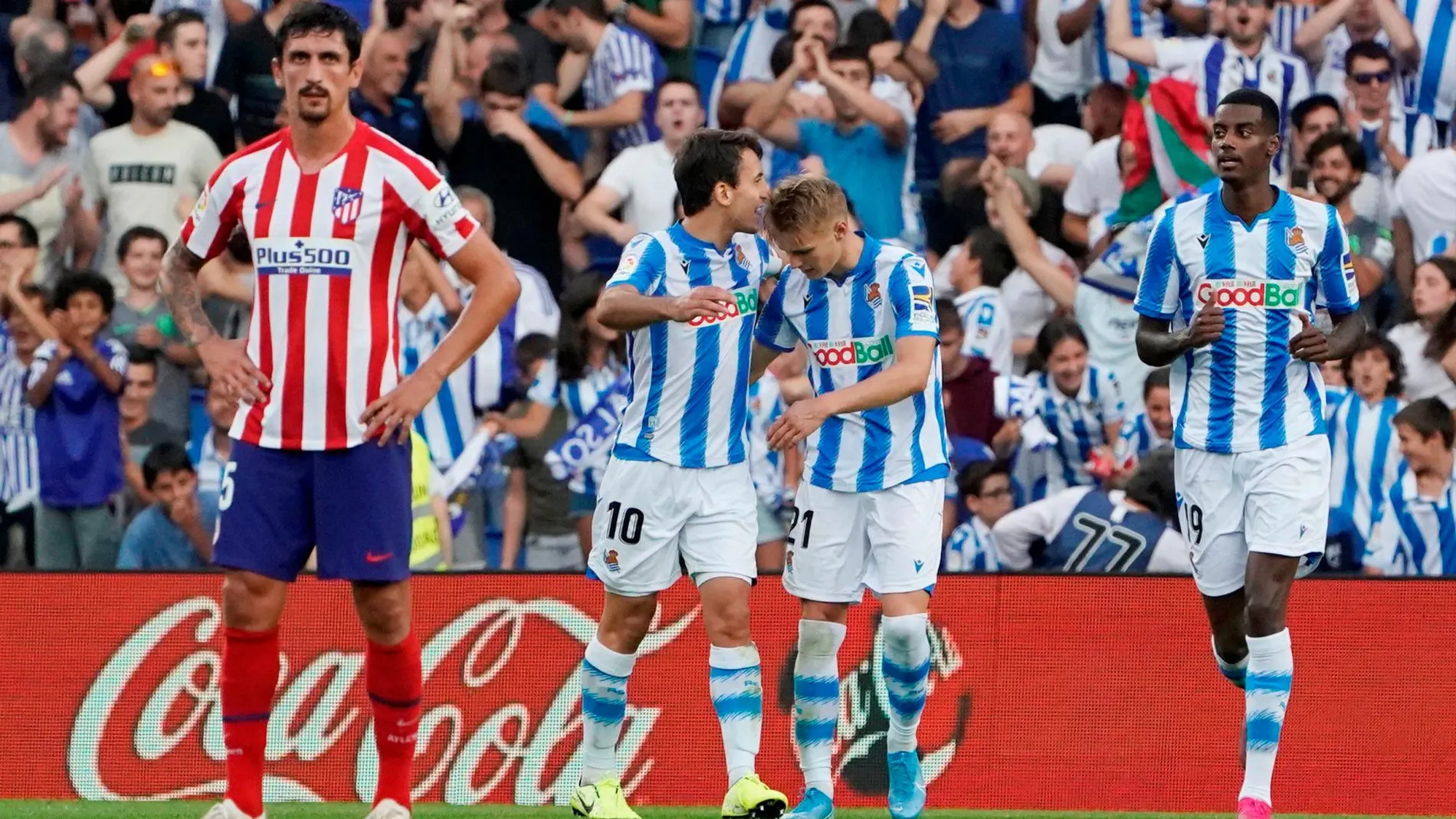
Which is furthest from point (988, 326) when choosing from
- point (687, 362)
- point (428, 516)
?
point (687, 362)

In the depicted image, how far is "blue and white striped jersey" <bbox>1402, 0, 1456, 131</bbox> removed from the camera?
11.4 metres

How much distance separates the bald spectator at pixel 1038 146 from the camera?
11352 mm

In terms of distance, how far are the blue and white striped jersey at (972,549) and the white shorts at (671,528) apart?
10.9ft

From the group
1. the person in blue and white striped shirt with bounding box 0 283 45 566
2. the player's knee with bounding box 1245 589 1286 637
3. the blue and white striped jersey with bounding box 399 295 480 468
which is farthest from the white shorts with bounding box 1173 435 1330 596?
the person in blue and white striped shirt with bounding box 0 283 45 566

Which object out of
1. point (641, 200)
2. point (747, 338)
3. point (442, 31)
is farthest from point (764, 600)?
point (442, 31)

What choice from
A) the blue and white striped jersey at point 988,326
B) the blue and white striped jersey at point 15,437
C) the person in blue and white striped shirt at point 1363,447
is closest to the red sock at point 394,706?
the blue and white striped jersey at point 15,437

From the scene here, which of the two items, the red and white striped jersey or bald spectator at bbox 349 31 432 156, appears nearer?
the red and white striped jersey

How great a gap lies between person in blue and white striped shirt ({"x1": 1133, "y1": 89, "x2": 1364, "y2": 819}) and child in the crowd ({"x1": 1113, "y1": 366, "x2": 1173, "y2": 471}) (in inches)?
116

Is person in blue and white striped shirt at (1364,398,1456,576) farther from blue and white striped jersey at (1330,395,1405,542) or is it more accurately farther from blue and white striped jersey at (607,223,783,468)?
blue and white striped jersey at (607,223,783,468)

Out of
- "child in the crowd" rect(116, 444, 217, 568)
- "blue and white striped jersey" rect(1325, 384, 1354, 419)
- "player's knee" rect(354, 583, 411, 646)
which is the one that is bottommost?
"child in the crowd" rect(116, 444, 217, 568)

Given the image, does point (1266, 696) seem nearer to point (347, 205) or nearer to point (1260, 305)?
point (1260, 305)

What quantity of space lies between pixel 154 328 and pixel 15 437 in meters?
0.92

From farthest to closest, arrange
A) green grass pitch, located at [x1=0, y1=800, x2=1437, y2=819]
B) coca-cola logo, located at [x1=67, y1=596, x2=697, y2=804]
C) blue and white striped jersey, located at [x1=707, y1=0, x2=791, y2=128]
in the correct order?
1. blue and white striped jersey, located at [x1=707, y1=0, x2=791, y2=128]
2. coca-cola logo, located at [x1=67, y1=596, x2=697, y2=804]
3. green grass pitch, located at [x1=0, y1=800, x2=1437, y2=819]

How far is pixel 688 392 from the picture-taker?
22.2ft
